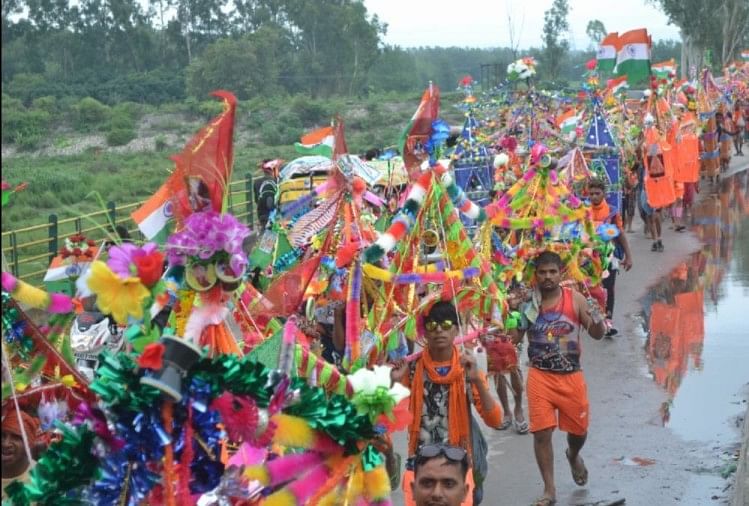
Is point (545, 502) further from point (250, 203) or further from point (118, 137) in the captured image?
point (118, 137)

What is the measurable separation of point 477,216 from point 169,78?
38975mm

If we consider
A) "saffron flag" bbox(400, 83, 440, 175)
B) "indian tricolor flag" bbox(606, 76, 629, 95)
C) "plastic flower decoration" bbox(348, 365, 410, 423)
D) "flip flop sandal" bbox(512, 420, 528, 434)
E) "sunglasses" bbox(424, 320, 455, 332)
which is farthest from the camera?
"indian tricolor flag" bbox(606, 76, 629, 95)

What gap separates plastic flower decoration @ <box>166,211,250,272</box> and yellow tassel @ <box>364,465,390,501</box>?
36.2 inches

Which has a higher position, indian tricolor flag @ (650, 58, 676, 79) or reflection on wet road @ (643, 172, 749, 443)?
indian tricolor flag @ (650, 58, 676, 79)

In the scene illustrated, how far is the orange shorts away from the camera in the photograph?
7.02 m

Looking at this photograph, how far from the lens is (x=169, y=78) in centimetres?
4503

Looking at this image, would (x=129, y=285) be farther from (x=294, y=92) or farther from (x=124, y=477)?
(x=294, y=92)

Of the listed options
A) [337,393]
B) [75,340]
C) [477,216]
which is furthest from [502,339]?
[337,393]

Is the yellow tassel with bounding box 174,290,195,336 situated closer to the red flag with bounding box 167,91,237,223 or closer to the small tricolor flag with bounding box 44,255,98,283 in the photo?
the red flag with bounding box 167,91,237,223

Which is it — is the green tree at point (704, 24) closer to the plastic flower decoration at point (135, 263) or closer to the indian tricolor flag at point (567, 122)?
the indian tricolor flag at point (567, 122)

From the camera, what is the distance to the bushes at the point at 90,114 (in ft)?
133

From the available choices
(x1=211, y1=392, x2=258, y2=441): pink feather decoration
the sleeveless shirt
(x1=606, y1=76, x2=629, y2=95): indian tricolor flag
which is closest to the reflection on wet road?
the sleeveless shirt

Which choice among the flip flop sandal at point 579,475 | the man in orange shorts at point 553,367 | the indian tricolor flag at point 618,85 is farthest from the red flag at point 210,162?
the indian tricolor flag at point 618,85

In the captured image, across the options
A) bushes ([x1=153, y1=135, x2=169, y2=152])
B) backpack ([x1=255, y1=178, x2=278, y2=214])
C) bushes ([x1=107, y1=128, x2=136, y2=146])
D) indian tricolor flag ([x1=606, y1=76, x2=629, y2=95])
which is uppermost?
indian tricolor flag ([x1=606, y1=76, x2=629, y2=95])
